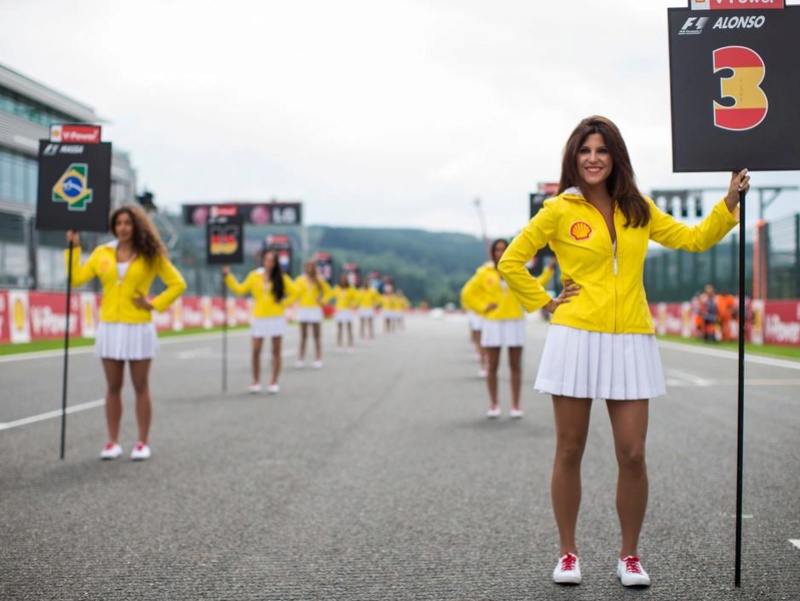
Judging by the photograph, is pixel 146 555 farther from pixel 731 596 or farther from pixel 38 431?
pixel 38 431

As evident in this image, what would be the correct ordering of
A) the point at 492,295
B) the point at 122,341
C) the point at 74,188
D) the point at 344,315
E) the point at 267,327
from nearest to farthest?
the point at 122,341 < the point at 74,188 < the point at 492,295 < the point at 267,327 < the point at 344,315

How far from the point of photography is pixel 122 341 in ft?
22.5

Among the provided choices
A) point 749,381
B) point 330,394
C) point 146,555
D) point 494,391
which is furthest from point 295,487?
point 749,381

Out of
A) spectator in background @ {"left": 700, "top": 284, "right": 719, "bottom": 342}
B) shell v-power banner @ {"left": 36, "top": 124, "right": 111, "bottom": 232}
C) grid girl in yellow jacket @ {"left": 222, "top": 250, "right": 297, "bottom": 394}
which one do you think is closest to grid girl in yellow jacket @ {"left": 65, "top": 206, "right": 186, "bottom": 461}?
shell v-power banner @ {"left": 36, "top": 124, "right": 111, "bottom": 232}

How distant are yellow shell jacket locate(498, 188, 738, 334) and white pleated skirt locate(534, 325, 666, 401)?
0.05 m

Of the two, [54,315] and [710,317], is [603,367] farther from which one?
[710,317]

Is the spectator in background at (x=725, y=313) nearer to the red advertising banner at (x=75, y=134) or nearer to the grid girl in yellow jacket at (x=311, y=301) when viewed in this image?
the grid girl in yellow jacket at (x=311, y=301)

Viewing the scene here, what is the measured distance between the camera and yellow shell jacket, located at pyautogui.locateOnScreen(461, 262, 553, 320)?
32.2ft

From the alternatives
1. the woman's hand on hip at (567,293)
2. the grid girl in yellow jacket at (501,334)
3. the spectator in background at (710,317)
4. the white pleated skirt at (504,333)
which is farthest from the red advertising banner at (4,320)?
the spectator in background at (710,317)

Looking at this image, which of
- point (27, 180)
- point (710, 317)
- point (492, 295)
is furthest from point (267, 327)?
point (27, 180)

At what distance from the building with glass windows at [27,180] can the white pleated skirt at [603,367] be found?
4943mm

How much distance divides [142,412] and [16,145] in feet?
146

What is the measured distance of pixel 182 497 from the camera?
5676mm

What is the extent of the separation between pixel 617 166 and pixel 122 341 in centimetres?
434
